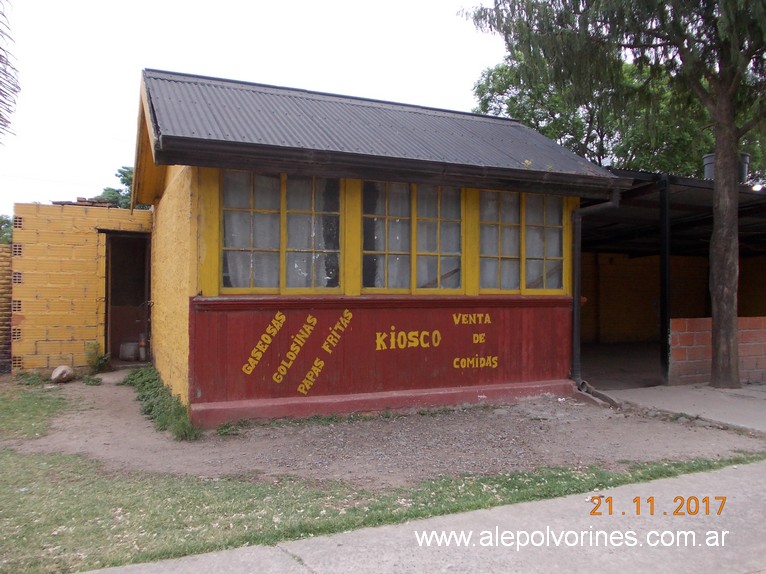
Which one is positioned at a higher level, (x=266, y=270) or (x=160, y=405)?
(x=266, y=270)

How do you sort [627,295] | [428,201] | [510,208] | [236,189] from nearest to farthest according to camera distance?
1. [236,189]
2. [428,201]
3. [510,208]
4. [627,295]

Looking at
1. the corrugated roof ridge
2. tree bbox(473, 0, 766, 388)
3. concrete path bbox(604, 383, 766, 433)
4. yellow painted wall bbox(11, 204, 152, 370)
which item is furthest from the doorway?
concrete path bbox(604, 383, 766, 433)

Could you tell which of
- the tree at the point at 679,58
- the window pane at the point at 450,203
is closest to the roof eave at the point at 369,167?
the window pane at the point at 450,203

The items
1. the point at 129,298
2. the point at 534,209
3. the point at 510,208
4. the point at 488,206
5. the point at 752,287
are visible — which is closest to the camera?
the point at 488,206

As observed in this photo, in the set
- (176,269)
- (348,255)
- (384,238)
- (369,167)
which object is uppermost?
(369,167)

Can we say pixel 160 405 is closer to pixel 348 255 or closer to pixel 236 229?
pixel 236 229

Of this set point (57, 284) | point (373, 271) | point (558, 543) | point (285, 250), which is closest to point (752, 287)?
point (373, 271)

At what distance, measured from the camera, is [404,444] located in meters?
6.11

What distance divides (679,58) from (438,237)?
5266 millimetres

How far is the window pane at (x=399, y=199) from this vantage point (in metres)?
7.49

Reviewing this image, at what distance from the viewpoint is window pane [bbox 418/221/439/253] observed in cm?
767

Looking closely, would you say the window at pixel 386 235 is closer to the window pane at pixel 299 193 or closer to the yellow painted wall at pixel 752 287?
the window pane at pixel 299 193

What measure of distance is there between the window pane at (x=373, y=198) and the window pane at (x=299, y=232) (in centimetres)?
74

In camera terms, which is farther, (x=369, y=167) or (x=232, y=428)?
(x=369, y=167)
